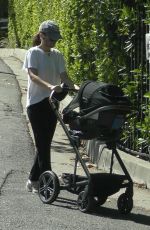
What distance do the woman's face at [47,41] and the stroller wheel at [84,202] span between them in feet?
5.28

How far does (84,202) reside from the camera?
23.6 ft

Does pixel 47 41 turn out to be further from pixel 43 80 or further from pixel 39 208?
pixel 39 208

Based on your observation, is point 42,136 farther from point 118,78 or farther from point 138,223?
point 118,78

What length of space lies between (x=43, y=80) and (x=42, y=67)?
0.17 metres

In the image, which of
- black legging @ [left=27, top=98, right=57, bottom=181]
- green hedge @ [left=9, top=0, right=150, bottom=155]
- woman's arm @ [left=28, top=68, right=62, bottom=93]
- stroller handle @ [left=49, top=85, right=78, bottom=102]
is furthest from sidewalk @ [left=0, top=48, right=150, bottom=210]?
woman's arm @ [left=28, top=68, right=62, bottom=93]

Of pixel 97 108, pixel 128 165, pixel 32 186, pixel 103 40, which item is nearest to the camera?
pixel 97 108

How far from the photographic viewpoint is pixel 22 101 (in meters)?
16.3

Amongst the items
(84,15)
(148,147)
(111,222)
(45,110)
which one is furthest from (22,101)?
(111,222)

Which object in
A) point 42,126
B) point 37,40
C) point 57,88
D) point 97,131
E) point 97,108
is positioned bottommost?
point 42,126

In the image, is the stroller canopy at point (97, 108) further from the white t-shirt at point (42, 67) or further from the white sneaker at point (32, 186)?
the white sneaker at point (32, 186)

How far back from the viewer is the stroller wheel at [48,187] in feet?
24.4

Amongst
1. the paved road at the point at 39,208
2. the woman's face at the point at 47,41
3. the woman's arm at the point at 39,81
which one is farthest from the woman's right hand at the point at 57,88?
the paved road at the point at 39,208

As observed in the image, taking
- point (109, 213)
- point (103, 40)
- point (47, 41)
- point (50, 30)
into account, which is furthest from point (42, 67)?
point (103, 40)

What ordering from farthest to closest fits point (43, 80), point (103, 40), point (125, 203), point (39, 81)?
point (103, 40), point (43, 80), point (39, 81), point (125, 203)
